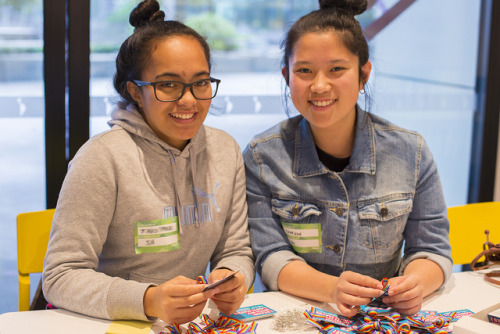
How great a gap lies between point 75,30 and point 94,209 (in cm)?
115

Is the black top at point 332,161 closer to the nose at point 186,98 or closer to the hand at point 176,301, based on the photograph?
the nose at point 186,98

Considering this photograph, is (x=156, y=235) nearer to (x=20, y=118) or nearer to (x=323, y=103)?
(x=323, y=103)

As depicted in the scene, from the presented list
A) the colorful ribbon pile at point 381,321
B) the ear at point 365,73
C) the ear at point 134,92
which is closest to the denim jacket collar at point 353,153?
the ear at point 365,73

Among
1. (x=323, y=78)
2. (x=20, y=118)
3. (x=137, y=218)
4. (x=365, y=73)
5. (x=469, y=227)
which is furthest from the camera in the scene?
(x=20, y=118)

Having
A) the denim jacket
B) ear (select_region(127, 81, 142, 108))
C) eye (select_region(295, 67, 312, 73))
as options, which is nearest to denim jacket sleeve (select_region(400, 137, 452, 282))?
the denim jacket

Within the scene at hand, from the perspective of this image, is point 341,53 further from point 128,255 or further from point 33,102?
point 33,102

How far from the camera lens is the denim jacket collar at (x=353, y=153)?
1777mm

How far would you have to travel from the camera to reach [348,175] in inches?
70.1

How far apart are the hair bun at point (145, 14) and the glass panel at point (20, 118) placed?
879 mm

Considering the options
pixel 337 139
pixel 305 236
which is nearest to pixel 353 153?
pixel 337 139

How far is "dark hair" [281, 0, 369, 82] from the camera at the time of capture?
1.73 m

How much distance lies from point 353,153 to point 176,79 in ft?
2.10

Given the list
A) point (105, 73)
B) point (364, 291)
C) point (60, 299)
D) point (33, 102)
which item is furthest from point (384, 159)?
point (33, 102)

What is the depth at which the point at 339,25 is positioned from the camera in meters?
1.73
